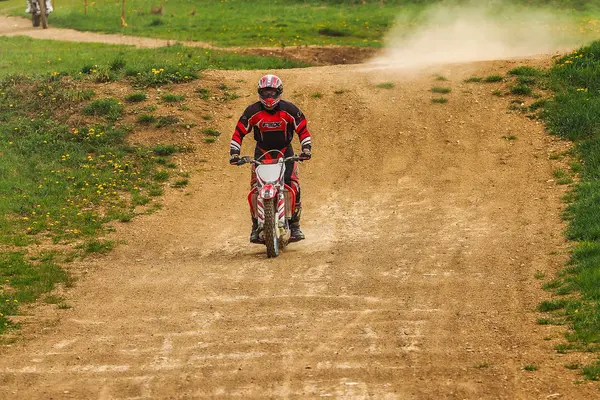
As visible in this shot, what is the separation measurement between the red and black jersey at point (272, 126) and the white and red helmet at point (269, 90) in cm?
16

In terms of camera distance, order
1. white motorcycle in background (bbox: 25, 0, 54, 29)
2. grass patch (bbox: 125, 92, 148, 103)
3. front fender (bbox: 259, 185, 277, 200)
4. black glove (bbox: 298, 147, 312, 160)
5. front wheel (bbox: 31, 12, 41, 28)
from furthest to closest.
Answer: front wheel (bbox: 31, 12, 41, 28) → white motorcycle in background (bbox: 25, 0, 54, 29) → grass patch (bbox: 125, 92, 148, 103) → black glove (bbox: 298, 147, 312, 160) → front fender (bbox: 259, 185, 277, 200)

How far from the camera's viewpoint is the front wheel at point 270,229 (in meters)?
13.6

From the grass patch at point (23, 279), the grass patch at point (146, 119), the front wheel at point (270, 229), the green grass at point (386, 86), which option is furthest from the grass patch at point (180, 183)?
the green grass at point (386, 86)

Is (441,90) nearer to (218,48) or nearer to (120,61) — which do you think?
(120,61)

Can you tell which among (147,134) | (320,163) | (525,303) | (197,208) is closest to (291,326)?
(525,303)

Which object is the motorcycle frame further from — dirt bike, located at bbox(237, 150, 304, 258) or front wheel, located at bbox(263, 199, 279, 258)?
front wheel, located at bbox(263, 199, 279, 258)

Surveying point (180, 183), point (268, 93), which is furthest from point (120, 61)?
point (268, 93)

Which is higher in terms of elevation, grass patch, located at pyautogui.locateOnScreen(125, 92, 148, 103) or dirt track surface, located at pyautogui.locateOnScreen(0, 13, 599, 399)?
grass patch, located at pyautogui.locateOnScreen(125, 92, 148, 103)

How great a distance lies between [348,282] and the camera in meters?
12.2

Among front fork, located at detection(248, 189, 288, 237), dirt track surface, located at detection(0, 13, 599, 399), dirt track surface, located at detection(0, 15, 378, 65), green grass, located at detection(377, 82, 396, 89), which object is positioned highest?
dirt track surface, located at detection(0, 15, 378, 65)

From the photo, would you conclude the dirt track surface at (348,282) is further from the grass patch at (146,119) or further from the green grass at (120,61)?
the green grass at (120,61)

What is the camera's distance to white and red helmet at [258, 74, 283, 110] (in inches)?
551

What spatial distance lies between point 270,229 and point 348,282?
1.87m

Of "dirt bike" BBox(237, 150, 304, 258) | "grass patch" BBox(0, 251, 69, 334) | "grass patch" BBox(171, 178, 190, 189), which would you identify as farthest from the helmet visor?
"grass patch" BBox(171, 178, 190, 189)
